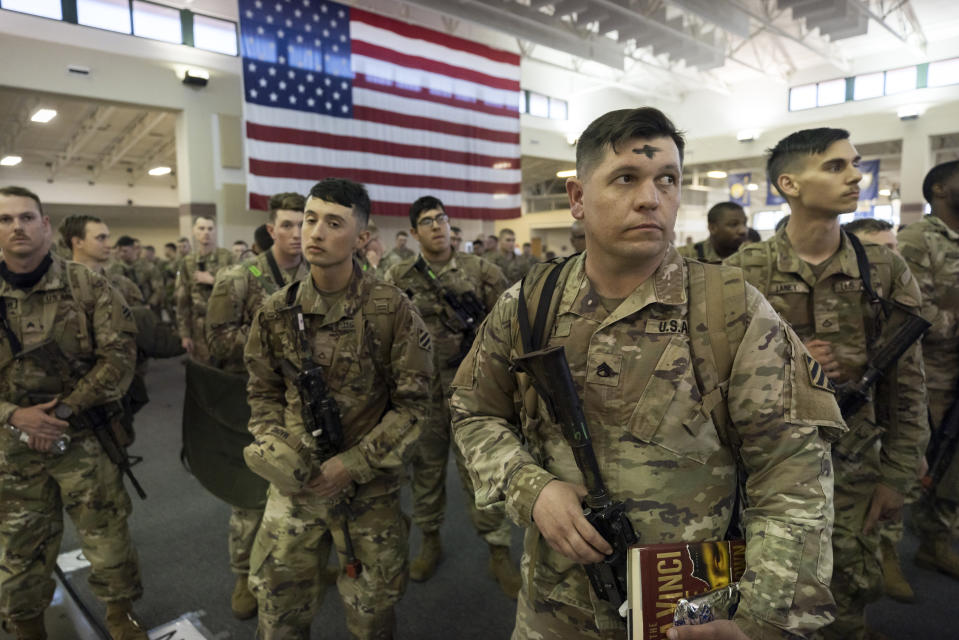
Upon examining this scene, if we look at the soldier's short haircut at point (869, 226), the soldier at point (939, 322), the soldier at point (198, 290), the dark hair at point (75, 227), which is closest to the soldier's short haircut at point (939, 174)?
the soldier at point (939, 322)

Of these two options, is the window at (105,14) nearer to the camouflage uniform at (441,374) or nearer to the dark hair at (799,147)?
the camouflage uniform at (441,374)

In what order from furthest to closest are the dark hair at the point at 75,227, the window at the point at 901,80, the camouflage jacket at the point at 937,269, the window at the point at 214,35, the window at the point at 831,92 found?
the window at the point at 831,92 → the window at the point at 901,80 → the window at the point at 214,35 → the dark hair at the point at 75,227 → the camouflage jacket at the point at 937,269

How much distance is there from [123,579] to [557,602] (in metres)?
1.99

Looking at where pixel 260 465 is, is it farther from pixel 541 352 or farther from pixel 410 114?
pixel 410 114

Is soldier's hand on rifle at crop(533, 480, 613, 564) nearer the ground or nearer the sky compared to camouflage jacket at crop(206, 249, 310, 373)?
nearer the ground

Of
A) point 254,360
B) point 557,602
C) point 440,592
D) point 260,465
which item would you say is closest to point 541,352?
point 557,602

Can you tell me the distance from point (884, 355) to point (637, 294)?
114 cm

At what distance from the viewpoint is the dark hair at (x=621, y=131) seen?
3.59ft

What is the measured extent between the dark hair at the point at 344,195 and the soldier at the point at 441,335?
77cm

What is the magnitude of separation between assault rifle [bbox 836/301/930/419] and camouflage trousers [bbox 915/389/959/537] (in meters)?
1.18

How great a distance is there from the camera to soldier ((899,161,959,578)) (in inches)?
102

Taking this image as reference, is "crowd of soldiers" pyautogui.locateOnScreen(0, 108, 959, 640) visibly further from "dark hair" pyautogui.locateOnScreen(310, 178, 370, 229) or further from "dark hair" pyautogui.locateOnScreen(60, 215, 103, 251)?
"dark hair" pyautogui.locateOnScreen(60, 215, 103, 251)

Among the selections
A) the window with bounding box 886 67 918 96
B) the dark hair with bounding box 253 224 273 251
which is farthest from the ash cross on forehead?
the window with bounding box 886 67 918 96

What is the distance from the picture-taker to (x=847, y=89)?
12.6 metres
